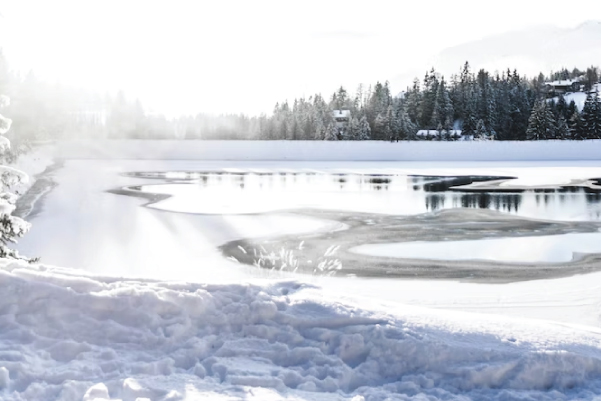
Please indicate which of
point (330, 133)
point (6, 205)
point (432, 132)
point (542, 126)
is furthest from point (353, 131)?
point (6, 205)

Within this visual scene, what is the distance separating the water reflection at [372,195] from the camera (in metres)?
18.1

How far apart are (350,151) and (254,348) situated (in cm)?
4458

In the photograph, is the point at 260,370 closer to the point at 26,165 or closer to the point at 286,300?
the point at 286,300

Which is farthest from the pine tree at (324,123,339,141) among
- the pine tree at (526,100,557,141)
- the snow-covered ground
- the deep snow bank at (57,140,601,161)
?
the snow-covered ground

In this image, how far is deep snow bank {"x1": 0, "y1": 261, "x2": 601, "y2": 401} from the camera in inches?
154

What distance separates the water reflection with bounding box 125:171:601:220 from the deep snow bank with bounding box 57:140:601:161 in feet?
57.5

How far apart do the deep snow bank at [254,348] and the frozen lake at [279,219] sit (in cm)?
268

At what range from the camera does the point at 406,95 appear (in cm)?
7750

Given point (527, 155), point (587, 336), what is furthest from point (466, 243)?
point (527, 155)

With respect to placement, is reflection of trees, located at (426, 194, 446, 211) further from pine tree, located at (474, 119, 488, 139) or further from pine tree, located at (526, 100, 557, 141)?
pine tree, located at (474, 119, 488, 139)

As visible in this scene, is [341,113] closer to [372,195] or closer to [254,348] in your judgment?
[372,195]

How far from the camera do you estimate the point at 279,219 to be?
15961mm

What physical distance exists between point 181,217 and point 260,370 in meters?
12.4

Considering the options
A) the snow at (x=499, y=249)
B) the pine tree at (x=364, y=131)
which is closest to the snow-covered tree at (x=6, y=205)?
the snow at (x=499, y=249)
